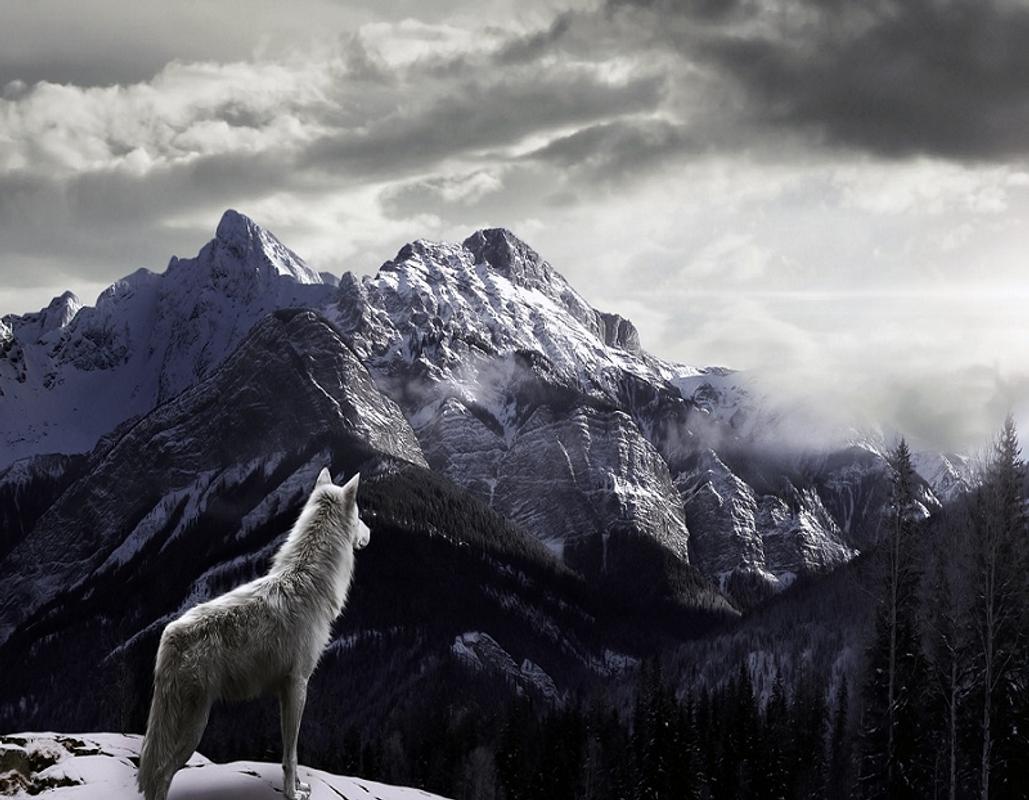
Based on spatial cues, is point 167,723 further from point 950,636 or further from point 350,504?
point 950,636

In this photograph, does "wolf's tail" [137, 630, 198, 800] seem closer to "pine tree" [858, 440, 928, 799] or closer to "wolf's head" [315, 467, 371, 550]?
"wolf's head" [315, 467, 371, 550]

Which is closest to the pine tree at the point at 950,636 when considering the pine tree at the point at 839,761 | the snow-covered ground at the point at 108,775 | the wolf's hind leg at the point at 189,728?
the snow-covered ground at the point at 108,775

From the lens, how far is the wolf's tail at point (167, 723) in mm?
13742

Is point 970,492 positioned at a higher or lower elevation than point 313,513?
higher

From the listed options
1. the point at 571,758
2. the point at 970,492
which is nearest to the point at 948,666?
the point at 970,492

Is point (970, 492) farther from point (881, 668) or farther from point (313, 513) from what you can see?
point (313, 513)

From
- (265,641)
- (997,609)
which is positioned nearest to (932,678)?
(997,609)

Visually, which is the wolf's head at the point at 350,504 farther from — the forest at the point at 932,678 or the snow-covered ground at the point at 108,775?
the forest at the point at 932,678

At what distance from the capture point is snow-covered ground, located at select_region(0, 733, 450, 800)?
14.8m

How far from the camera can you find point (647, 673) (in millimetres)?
124688

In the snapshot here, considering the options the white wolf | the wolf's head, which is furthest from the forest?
the white wolf

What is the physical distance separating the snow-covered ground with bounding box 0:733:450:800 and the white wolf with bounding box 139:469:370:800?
23.3 inches

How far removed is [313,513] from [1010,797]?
58938 mm

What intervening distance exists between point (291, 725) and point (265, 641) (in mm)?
1072
